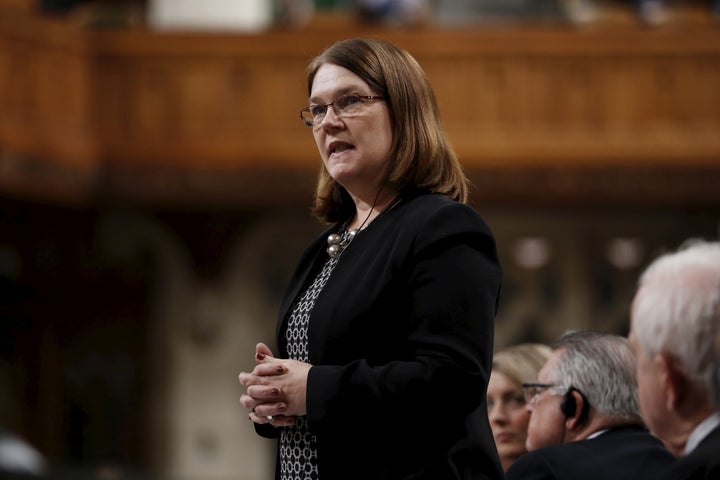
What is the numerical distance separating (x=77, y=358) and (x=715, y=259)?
10802mm

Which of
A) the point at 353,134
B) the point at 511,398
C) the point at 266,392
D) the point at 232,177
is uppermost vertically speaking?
the point at 353,134

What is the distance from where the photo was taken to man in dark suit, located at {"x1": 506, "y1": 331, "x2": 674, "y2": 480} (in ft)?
11.2

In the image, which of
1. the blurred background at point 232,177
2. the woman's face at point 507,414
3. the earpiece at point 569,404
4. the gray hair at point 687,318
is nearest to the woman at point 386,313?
the gray hair at point 687,318

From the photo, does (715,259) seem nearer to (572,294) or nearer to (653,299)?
(653,299)

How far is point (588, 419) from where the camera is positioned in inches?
143

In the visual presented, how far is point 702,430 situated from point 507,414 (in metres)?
1.50

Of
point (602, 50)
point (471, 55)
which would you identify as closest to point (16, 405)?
point (471, 55)

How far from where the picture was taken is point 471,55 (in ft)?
36.9

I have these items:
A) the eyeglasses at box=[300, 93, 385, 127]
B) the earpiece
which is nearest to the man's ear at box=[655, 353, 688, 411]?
the eyeglasses at box=[300, 93, 385, 127]

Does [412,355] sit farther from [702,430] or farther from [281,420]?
[702,430]

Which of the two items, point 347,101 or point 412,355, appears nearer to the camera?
point 412,355

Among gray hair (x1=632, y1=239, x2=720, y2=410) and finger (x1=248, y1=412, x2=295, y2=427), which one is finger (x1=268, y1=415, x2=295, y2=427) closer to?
finger (x1=248, y1=412, x2=295, y2=427)

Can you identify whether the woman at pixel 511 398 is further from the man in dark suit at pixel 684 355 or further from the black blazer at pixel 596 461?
the man in dark suit at pixel 684 355

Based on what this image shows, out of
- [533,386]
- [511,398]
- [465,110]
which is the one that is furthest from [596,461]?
[465,110]
